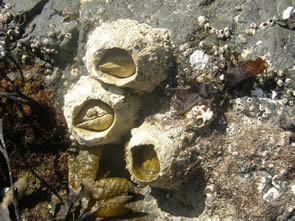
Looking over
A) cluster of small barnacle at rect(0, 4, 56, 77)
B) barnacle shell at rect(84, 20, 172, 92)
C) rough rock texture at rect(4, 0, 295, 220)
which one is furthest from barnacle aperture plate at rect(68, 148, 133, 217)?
cluster of small barnacle at rect(0, 4, 56, 77)

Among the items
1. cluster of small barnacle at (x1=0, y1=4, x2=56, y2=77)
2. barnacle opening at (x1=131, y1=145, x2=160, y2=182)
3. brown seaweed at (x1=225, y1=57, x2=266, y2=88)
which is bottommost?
barnacle opening at (x1=131, y1=145, x2=160, y2=182)

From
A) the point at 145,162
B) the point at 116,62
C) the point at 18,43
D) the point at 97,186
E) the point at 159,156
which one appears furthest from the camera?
the point at 18,43

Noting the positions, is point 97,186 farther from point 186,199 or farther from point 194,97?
point 194,97

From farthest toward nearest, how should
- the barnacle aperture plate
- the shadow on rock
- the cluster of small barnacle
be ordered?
the cluster of small barnacle < the barnacle aperture plate < the shadow on rock

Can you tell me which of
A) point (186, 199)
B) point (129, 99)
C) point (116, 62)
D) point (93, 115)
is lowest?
point (186, 199)

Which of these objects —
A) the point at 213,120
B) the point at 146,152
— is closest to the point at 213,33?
the point at 213,120

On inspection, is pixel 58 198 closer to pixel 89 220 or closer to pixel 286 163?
pixel 89 220

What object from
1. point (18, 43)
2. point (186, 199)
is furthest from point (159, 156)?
point (18, 43)

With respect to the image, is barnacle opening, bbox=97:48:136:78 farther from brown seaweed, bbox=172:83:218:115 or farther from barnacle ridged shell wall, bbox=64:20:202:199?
brown seaweed, bbox=172:83:218:115
